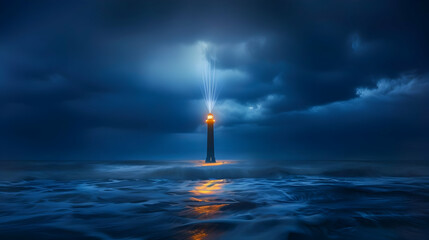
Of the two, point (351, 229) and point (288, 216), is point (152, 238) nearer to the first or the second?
point (288, 216)

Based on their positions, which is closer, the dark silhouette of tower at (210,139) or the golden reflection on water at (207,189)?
the golden reflection on water at (207,189)

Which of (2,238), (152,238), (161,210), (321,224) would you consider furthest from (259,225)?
(2,238)

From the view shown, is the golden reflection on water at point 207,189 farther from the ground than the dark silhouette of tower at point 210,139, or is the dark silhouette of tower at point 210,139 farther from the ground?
the dark silhouette of tower at point 210,139

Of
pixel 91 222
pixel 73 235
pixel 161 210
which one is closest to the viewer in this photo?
pixel 73 235

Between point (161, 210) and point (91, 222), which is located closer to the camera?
point (91, 222)

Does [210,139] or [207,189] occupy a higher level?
[210,139]

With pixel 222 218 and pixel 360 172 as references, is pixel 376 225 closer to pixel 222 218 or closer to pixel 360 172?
pixel 222 218

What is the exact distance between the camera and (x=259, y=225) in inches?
225

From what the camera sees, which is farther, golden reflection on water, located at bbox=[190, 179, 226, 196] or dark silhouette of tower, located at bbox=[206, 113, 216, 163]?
dark silhouette of tower, located at bbox=[206, 113, 216, 163]

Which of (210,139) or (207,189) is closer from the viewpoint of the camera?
(207,189)

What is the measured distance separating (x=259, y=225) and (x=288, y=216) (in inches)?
48.6

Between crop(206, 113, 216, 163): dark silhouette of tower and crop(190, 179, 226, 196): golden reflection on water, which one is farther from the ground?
crop(206, 113, 216, 163): dark silhouette of tower

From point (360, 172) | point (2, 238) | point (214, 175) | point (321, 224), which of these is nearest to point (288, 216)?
point (321, 224)

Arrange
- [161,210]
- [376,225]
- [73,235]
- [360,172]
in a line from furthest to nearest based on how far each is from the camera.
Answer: [360,172] < [161,210] < [376,225] < [73,235]
